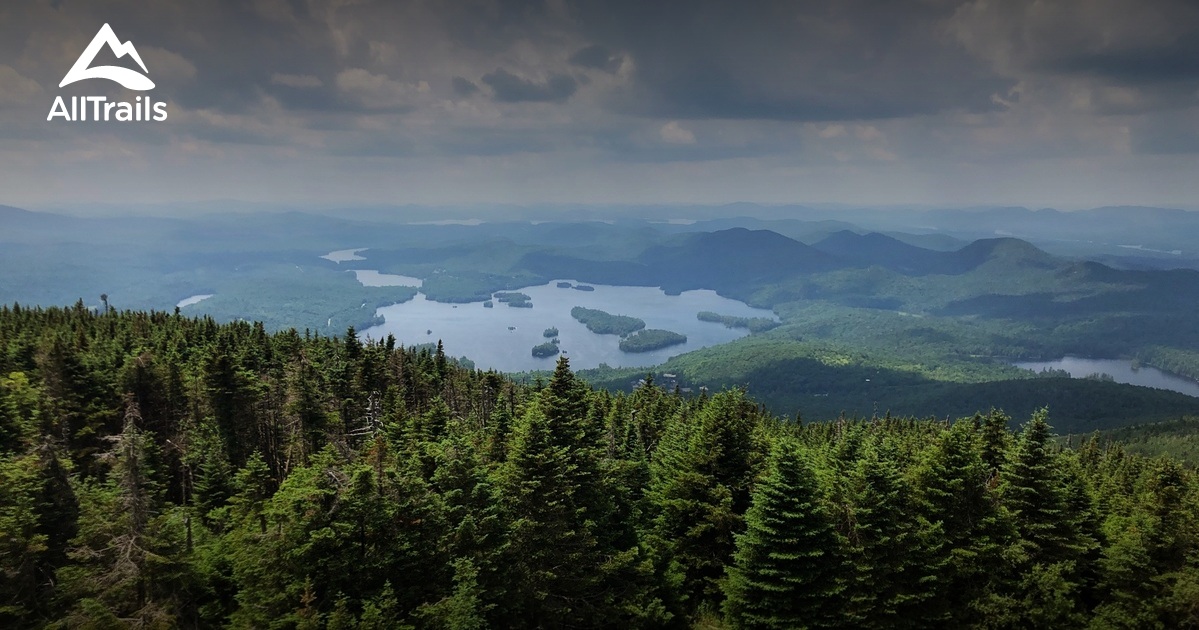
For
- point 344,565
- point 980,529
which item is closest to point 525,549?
point 344,565

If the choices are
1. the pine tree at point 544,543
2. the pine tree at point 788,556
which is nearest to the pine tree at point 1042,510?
the pine tree at point 788,556

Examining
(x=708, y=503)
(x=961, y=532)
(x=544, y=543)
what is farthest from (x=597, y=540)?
(x=961, y=532)

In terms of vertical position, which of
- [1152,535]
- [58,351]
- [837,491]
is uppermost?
[58,351]

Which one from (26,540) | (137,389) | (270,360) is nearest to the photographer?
(26,540)

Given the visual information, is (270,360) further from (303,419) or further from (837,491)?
(837,491)

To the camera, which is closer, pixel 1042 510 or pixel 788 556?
pixel 788 556

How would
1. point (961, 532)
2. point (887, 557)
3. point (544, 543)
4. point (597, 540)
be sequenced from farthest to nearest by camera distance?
1. point (961, 532)
2. point (597, 540)
3. point (887, 557)
4. point (544, 543)

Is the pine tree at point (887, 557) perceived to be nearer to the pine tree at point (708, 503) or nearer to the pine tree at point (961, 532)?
the pine tree at point (961, 532)

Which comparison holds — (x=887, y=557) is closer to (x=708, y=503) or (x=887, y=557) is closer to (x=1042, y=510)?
(x=708, y=503)
